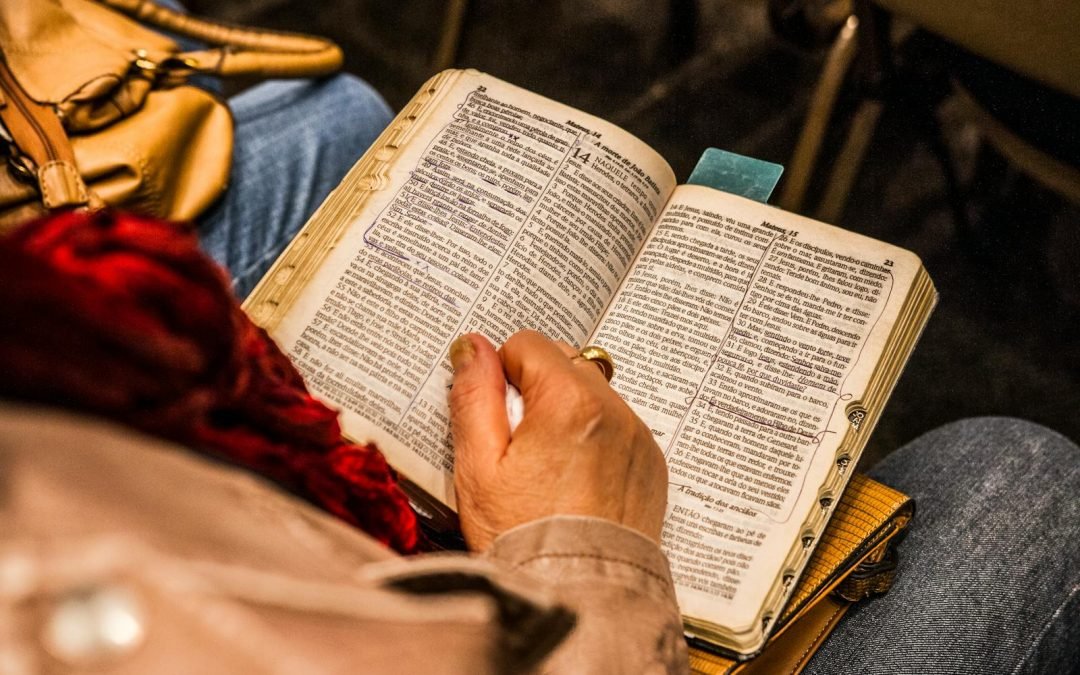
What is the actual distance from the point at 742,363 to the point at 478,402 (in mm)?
196

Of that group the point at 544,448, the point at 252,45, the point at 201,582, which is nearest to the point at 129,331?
the point at 201,582

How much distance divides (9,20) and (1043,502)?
33.7 inches

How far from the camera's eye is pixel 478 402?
541 mm

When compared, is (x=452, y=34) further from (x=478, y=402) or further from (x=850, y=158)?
(x=478, y=402)

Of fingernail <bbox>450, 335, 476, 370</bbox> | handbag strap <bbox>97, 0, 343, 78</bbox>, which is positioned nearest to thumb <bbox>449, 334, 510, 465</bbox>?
fingernail <bbox>450, 335, 476, 370</bbox>

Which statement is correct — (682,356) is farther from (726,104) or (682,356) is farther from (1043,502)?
(726,104)

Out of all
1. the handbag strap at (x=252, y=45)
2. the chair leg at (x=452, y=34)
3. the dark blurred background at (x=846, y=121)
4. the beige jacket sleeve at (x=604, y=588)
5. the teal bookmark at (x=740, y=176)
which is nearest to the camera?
the beige jacket sleeve at (x=604, y=588)

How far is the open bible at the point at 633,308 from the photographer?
0.57 metres

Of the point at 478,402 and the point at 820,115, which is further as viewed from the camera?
the point at 820,115

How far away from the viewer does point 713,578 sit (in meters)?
0.55

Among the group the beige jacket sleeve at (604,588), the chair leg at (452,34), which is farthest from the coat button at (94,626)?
the chair leg at (452,34)

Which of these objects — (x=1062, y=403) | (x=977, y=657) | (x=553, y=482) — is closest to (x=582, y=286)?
(x=553, y=482)

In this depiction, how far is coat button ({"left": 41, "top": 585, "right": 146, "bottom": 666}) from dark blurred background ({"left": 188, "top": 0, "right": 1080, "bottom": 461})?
90 cm

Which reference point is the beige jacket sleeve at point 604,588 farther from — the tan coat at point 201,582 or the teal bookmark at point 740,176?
the teal bookmark at point 740,176
